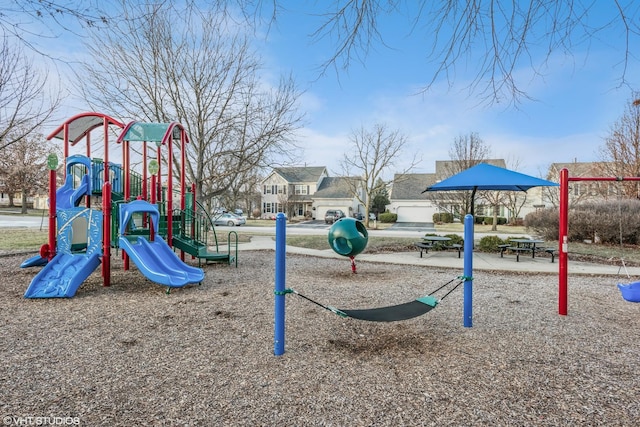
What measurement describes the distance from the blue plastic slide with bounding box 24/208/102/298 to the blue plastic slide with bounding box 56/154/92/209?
3.06 feet

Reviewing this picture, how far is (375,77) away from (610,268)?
1012 centimetres

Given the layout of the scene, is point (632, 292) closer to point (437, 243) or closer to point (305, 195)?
point (437, 243)

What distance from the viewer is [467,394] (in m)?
2.98

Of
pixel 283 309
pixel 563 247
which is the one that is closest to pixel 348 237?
pixel 563 247

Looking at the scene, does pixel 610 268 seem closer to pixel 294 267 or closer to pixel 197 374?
pixel 294 267

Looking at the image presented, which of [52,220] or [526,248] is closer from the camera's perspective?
[52,220]

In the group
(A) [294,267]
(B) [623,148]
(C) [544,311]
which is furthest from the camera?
(B) [623,148]

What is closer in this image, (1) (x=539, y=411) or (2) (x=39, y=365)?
(1) (x=539, y=411)

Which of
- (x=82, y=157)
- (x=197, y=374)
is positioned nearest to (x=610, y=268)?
(x=197, y=374)

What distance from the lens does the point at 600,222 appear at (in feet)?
50.0

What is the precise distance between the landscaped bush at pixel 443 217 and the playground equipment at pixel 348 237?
30944mm

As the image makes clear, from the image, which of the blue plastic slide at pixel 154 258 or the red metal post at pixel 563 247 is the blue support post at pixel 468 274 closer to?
the red metal post at pixel 563 247

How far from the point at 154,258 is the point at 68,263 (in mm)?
1519

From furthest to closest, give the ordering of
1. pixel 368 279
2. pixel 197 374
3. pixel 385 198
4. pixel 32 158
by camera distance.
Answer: pixel 385 198
pixel 32 158
pixel 368 279
pixel 197 374
